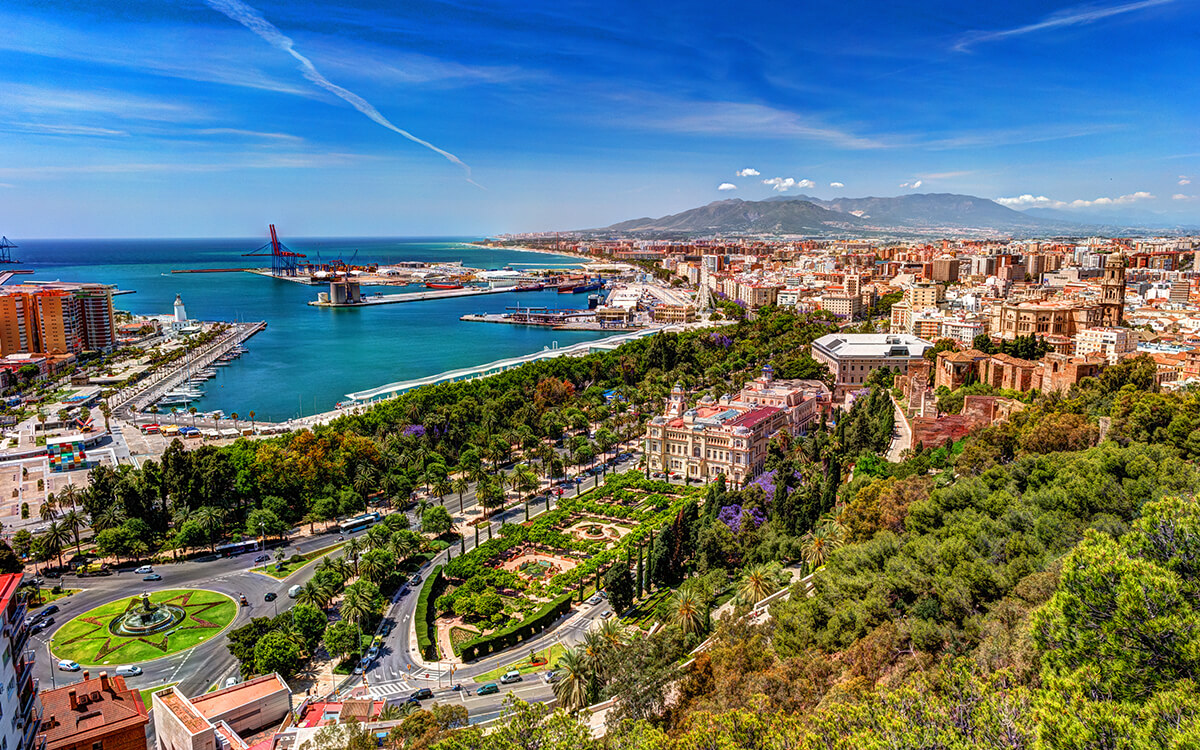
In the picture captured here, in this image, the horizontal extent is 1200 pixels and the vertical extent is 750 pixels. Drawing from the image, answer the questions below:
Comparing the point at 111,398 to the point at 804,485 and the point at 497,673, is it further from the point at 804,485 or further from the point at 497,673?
the point at 804,485

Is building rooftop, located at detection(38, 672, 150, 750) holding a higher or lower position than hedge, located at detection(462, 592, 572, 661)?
higher

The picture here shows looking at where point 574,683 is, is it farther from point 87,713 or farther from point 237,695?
point 87,713

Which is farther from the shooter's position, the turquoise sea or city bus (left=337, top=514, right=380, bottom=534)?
the turquoise sea

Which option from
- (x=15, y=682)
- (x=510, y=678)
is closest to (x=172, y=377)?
(x=510, y=678)

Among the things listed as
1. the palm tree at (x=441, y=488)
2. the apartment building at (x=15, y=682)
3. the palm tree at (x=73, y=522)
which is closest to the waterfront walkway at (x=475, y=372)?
Result: the palm tree at (x=441, y=488)

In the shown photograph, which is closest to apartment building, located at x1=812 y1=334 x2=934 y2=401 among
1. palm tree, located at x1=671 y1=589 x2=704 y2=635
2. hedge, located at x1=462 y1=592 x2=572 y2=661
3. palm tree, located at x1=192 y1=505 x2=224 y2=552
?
hedge, located at x1=462 y1=592 x2=572 y2=661

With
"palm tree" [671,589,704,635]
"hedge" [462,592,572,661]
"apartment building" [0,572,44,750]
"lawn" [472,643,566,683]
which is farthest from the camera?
"hedge" [462,592,572,661]

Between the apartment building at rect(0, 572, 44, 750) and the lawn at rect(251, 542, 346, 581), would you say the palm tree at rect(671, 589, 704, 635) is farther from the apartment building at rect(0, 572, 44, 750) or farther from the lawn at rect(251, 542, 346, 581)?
the lawn at rect(251, 542, 346, 581)
